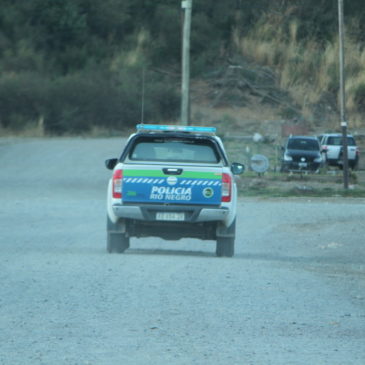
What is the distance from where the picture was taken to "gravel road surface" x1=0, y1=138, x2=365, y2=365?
27.6 ft

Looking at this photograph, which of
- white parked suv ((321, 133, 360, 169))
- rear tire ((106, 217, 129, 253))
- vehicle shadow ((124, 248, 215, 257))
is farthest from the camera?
white parked suv ((321, 133, 360, 169))

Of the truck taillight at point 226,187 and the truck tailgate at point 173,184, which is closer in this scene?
the truck tailgate at point 173,184

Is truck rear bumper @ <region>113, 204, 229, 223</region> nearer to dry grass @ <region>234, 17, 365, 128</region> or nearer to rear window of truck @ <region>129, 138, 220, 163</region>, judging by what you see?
rear window of truck @ <region>129, 138, 220, 163</region>

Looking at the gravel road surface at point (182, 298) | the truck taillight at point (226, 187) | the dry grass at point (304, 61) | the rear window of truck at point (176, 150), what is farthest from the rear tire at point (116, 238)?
the dry grass at point (304, 61)

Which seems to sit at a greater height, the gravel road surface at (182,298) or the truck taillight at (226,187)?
the truck taillight at (226,187)

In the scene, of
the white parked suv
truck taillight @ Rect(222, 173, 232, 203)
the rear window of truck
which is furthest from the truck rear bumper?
the white parked suv

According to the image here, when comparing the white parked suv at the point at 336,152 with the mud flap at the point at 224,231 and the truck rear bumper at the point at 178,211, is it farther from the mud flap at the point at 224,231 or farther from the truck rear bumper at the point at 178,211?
the truck rear bumper at the point at 178,211

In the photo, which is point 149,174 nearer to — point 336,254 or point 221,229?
point 221,229

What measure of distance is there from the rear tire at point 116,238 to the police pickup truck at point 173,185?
0.05 ft

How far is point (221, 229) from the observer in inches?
656

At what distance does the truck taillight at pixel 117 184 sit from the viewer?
16.1 m

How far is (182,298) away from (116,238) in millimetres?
5732

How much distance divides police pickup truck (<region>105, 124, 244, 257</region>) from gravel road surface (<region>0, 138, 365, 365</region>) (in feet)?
1.92

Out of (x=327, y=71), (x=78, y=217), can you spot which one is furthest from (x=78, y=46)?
(x=78, y=217)
